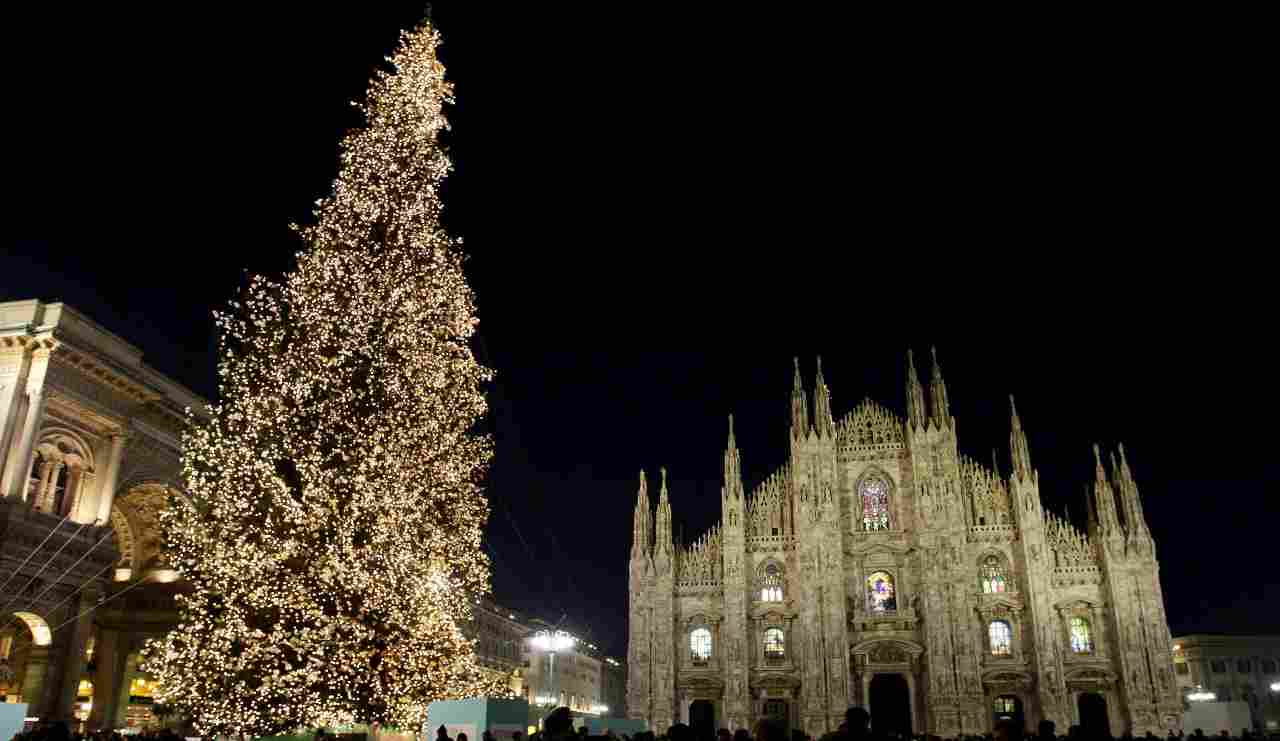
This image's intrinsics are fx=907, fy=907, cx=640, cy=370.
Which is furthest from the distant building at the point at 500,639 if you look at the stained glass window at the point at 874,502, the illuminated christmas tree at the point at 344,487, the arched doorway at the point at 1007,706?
the illuminated christmas tree at the point at 344,487

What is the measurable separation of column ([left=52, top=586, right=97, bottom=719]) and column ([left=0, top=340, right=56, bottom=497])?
418cm

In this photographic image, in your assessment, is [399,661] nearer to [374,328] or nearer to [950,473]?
[374,328]

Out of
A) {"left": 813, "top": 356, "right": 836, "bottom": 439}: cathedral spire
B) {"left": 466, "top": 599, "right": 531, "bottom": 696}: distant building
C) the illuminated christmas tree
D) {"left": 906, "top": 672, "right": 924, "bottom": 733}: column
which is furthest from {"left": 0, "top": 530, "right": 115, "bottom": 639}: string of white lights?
{"left": 906, "top": 672, "right": 924, "bottom": 733}: column

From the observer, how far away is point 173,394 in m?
32.2

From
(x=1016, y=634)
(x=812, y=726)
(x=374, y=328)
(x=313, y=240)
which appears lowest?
(x=812, y=726)

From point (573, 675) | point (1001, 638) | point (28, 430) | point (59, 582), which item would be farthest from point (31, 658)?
point (573, 675)

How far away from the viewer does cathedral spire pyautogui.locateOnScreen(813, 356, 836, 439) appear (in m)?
45.6

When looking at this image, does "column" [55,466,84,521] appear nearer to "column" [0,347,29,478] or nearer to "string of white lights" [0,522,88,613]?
"string of white lights" [0,522,88,613]

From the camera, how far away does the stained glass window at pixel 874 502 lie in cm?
4478

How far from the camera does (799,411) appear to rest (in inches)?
1811

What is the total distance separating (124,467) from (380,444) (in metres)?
18.5

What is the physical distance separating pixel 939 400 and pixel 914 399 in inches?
47.8

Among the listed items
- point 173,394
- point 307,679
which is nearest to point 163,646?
point 307,679

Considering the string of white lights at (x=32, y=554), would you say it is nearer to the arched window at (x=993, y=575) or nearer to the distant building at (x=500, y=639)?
the distant building at (x=500, y=639)
